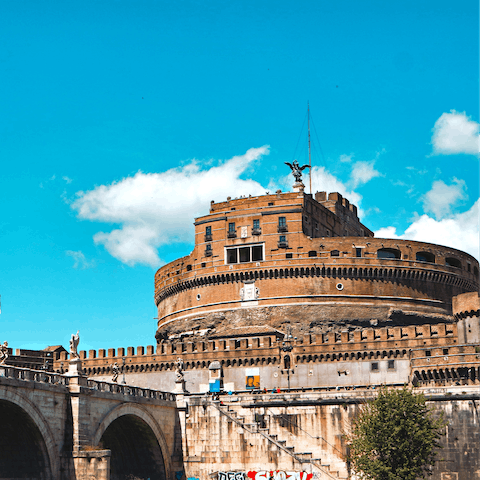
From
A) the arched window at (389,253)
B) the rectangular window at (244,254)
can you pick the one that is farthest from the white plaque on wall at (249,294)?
the arched window at (389,253)

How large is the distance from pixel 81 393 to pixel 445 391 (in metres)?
24.5

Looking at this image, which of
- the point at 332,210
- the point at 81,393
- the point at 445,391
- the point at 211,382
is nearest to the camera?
the point at 81,393

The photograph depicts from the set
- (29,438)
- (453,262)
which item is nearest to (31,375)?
(29,438)

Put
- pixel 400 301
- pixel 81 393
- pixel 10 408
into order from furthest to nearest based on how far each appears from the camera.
Result: 1. pixel 400 301
2. pixel 81 393
3. pixel 10 408

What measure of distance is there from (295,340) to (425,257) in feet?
72.4

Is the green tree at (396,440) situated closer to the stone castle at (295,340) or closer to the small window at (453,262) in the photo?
the stone castle at (295,340)

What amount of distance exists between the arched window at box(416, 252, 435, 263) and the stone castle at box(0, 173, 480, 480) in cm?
13

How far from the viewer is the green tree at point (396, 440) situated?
4497 centimetres

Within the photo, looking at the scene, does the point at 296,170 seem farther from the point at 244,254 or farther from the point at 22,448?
the point at 22,448

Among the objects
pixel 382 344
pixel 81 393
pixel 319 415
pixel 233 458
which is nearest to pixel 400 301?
pixel 382 344

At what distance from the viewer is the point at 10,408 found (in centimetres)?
4069

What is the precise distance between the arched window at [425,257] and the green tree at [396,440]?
3582 centimetres

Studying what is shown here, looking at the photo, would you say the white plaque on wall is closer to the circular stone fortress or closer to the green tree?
the circular stone fortress

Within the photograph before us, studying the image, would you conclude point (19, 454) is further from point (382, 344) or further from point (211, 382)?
point (382, 344)
